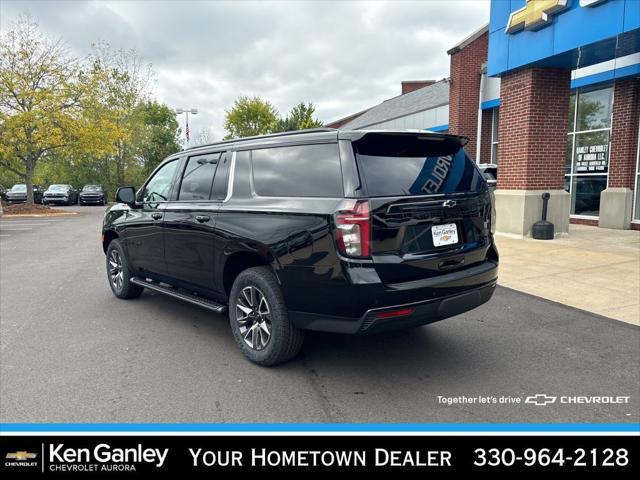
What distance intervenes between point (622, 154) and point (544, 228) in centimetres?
396

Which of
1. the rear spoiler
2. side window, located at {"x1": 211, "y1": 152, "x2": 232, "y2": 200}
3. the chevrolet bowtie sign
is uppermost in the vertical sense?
the chevrolet bowtie sign

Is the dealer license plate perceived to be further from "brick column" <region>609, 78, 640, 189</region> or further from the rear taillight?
"brick column" <region>609, 78, 640, 189</region>

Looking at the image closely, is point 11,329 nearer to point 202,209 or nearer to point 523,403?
point 202,209

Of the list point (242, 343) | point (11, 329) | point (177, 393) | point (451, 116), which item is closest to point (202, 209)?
point (242, 343)

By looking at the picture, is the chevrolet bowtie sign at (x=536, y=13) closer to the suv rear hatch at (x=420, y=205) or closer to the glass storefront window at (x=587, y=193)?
the glass storefront window at (x=587, y=193)

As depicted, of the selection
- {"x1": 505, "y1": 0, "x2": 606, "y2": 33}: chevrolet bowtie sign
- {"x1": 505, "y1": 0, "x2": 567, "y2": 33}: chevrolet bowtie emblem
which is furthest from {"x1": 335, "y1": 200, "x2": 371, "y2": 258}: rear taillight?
{"x1": 505, "y1": 0, "x2": 567, "y2": 33}: chevrolet bowtie emblem

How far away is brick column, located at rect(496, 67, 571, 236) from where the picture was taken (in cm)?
1042

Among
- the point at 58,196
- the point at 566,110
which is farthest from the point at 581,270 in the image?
the point at 58,196

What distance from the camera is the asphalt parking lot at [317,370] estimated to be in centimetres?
320

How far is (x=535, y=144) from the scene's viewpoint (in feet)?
34.5

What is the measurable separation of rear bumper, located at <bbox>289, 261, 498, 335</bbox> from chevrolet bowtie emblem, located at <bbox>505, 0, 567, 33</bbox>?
7.72 metres

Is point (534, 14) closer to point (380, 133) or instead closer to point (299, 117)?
point (380, 133)

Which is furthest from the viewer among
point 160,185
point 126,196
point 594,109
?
point 594,109

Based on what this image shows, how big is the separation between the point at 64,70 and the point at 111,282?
20.8 m
